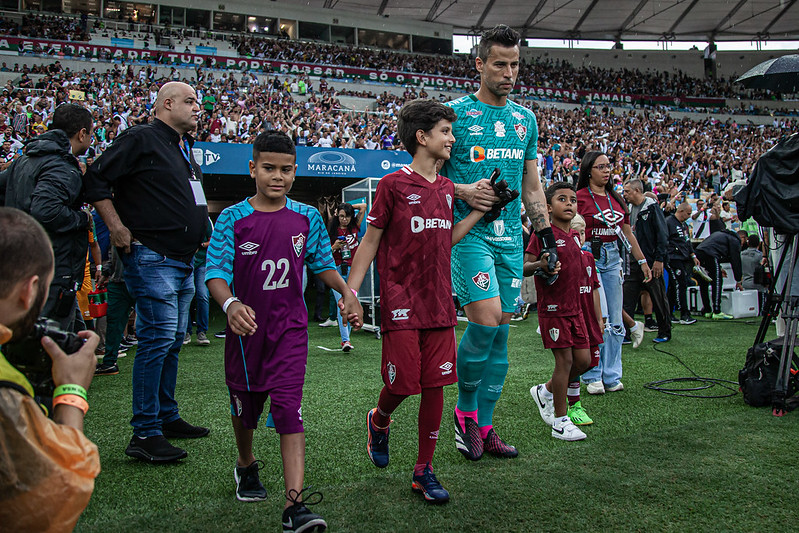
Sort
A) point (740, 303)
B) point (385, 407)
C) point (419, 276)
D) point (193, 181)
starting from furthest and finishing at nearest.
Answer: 1. point (740, 303)
2. point (193, 181)
3. point (385, 407)
4. point (419, 276)

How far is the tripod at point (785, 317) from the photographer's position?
3.97m

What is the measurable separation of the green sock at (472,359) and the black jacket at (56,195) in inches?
95.0

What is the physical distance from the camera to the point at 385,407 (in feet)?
9.34

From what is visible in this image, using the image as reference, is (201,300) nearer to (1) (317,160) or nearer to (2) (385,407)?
(2) (385,407)

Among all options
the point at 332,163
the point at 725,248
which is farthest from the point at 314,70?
the point at 725,248

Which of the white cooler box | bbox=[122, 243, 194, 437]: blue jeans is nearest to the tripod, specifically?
bbox=[122, 243, 194, 437]: blue jeans

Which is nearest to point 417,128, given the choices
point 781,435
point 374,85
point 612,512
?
point 612,512

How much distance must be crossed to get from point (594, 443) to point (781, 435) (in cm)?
122

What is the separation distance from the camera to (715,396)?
441 centimetres

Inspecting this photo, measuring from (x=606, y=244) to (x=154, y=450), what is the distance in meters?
3.80

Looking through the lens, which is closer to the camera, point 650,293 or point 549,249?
point 549,249

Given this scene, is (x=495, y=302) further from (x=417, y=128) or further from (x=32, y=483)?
(x=32, y=483)

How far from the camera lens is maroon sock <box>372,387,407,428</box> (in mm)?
2781

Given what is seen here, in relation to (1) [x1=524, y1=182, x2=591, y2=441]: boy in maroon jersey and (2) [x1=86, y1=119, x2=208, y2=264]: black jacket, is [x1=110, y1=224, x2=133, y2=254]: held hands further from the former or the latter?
(1) [x1=524, y1=182, x2=591, y2=441]: boy in maroon jersey
